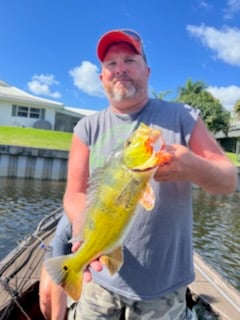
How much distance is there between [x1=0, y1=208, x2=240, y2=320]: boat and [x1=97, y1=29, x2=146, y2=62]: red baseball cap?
2245mm

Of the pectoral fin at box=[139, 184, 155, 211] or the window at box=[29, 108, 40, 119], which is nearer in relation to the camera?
the pectoral fin at box=[139, 184, 155, 211]

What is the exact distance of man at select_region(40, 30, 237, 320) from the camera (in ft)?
6.31

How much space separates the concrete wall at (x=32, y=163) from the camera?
738 inches

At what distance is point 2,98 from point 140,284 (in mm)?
29791

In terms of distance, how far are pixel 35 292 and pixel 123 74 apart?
2.77 metres

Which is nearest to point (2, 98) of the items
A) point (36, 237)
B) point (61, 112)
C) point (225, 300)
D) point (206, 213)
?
point (61, 112)

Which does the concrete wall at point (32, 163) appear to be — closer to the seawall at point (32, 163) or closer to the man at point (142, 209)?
the seawall at point (32, 163)

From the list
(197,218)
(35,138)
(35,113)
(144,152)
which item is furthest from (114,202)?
(35,113)

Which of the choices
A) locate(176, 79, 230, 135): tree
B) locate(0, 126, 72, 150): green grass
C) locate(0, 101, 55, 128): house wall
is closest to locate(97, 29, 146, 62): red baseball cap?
locate(0, 126, 72, 150): green grass

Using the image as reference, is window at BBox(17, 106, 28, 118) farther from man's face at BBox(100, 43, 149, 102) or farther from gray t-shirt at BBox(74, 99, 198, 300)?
gray t-shirt at BBox(74, 99, 198, 300)

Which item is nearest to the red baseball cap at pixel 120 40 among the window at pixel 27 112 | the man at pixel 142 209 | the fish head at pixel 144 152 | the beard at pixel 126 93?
the man at pixel 142 209

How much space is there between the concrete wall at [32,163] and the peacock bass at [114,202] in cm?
1775

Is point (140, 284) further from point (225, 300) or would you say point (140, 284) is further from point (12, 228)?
point (12, 228)

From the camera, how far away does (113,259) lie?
178 centimetres
